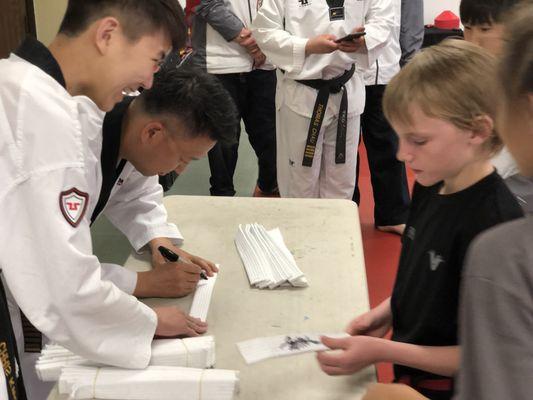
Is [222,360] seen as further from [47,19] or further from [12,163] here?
[47,19]

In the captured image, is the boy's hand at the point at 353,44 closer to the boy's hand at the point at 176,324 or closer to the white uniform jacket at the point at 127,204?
the white uniform jacket at the point at 127,204

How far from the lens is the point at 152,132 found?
1.47 metres

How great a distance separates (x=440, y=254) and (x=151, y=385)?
0.58 meters

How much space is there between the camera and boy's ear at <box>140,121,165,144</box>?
4.82 ft

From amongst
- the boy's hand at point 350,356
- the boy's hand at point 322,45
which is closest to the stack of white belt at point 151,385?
the boy's hand at point 350,356

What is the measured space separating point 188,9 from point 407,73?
2.50 meters

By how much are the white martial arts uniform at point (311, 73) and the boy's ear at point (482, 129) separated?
1479 mm

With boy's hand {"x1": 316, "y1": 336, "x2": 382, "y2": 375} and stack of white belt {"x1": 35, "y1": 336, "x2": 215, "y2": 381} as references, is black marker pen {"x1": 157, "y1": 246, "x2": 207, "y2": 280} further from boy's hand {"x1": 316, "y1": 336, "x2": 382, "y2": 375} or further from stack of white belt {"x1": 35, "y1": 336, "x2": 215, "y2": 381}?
boy's hand {"x1": 316, "y1": 336, "x2": 382, "y2": 375}

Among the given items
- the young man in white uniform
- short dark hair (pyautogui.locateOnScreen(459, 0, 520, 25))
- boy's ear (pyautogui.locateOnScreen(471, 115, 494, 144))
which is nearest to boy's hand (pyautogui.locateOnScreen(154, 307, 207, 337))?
the young man in white uniform

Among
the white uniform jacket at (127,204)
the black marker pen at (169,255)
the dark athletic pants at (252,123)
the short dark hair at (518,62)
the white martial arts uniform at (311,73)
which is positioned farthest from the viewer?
the dark athletic pants at (252,123)

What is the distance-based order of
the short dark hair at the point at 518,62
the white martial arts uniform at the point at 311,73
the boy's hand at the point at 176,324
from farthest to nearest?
the white martial arts uniform at the point at 311,73
the boy's hand at the point at 176,324
the short dark hair at the point at 518,62

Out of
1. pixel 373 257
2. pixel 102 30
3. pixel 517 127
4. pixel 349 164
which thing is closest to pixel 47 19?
pixel 349 164

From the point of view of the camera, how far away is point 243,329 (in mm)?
1242

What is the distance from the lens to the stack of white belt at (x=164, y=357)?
110cm
